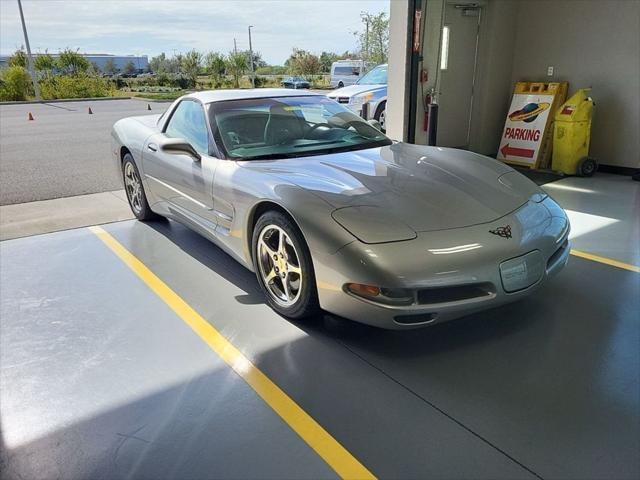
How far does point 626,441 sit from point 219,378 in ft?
5.88

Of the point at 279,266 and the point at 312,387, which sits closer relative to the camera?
the point at 312,387

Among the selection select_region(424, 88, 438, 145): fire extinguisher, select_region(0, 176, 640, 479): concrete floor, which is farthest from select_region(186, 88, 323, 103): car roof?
select_region(424, 88, 438, 145): fire extinguisher

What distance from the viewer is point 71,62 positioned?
30078 mm

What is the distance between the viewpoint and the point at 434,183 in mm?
2949

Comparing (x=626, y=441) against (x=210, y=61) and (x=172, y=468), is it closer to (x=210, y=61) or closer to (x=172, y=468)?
(x=172, y=468)

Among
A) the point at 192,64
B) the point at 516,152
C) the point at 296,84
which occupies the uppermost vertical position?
the point at 192,64

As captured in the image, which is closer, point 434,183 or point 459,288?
point 459,288

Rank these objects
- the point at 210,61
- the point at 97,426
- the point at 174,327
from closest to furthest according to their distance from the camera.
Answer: the point at 97,426 < the point at 174,327 < the point at 210,61

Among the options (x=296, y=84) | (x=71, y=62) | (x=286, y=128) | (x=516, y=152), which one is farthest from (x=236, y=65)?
(x=286, y=128)

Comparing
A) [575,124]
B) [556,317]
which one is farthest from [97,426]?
[575,124]

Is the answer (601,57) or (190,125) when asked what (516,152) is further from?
(190,125)

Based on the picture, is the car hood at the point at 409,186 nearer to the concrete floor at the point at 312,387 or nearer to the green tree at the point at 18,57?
the concrete floor at the point at 312,387

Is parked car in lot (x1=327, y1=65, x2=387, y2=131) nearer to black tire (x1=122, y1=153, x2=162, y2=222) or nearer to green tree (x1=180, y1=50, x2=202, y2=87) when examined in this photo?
black tire (x1=122, y1=153, x2=162, y2=222)

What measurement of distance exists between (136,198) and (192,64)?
27870 millimetres
